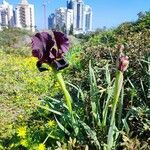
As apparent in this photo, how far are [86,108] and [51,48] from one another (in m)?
1.00

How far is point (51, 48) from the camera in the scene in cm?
276

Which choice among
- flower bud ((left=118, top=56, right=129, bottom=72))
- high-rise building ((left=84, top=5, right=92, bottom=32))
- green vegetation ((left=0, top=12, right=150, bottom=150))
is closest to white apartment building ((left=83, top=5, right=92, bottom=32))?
high-rise building ((left=84, top=5, right=92, bottom=32))

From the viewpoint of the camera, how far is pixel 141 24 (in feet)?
30.3

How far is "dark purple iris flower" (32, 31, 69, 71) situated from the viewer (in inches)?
107

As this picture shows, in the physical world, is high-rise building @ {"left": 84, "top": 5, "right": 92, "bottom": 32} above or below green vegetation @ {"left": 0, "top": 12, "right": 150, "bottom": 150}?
below

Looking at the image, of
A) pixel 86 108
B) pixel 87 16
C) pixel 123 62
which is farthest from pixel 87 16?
pixel 123 62

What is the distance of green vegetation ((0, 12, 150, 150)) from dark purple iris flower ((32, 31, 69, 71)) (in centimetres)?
48

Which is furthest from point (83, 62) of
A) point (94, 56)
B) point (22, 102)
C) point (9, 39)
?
point (9, 39)

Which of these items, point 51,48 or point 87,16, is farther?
point 87,16

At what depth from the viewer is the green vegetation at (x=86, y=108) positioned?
313 centimetres

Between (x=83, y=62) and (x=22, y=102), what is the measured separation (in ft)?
5.86

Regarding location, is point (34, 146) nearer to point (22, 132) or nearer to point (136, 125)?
point (22, 132)

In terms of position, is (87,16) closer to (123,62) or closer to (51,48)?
(51,48)

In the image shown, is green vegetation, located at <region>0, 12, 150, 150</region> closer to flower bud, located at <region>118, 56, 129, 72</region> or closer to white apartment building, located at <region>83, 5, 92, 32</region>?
flower bud, located at <region>118, 56, 129, 72</region>
